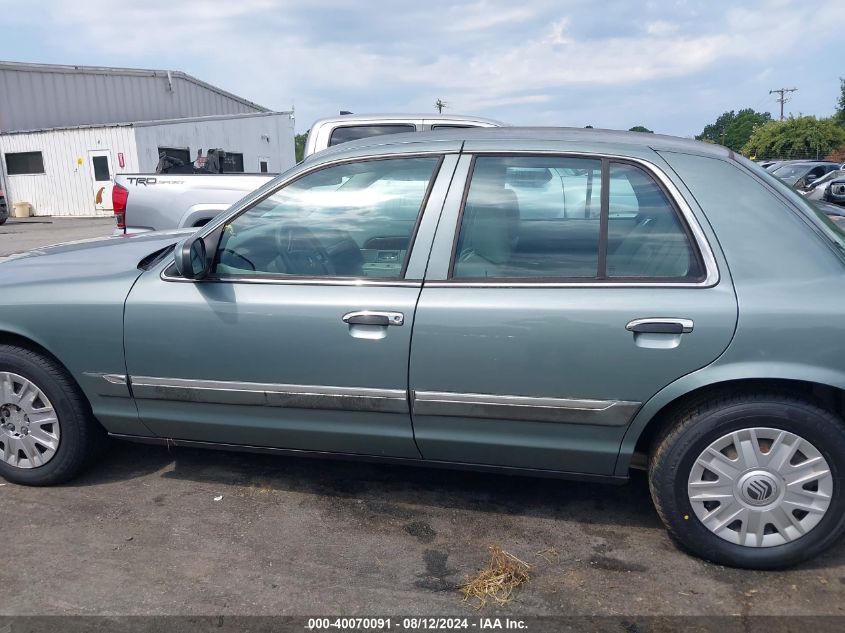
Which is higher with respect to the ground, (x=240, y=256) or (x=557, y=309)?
(x=240, y=256)

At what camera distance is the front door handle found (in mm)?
2820

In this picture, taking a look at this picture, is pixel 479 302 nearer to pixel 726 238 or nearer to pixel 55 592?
pixel 726 238

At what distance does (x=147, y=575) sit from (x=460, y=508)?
1408 millimetres

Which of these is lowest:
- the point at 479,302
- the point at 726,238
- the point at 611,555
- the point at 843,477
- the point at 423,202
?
the point at 611,555

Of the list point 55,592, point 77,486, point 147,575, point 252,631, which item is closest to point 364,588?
point 252,631

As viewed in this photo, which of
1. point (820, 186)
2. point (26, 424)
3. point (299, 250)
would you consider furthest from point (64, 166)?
point (299, 250)

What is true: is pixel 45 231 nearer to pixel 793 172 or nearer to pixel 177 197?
pixel 177 197

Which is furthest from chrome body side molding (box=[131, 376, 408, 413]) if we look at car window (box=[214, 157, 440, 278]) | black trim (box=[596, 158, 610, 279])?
black trim (box=[596, 158, 610, 279])

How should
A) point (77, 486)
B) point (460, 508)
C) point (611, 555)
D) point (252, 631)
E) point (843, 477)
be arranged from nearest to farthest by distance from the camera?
point (252, 631)
point (843, 477)
point (611, 555)
point (460, 508)
point (77, 486)

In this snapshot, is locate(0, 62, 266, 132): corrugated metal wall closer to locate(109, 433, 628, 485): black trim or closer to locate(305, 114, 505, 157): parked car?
locate(305, 114, 505, 157): parked car

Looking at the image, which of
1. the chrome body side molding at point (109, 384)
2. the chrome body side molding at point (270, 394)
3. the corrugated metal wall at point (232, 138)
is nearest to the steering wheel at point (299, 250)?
the chrome body side molding at point (270, 394)

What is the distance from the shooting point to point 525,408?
109 inches

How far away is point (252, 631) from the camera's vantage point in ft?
7.99

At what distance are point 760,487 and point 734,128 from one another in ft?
264
